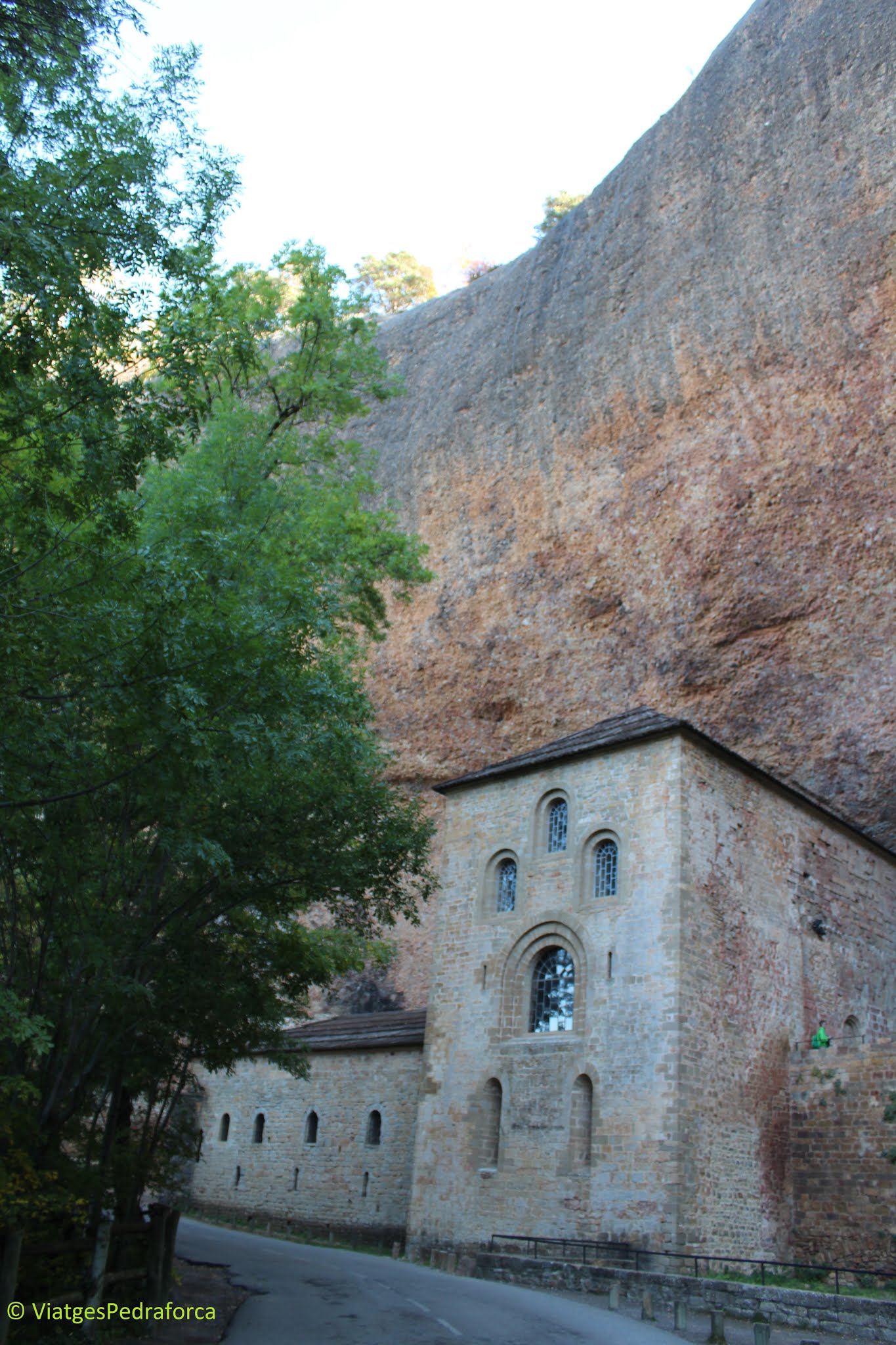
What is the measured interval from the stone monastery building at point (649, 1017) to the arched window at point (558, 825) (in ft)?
0.23

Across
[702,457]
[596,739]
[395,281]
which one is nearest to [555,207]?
[395,281]

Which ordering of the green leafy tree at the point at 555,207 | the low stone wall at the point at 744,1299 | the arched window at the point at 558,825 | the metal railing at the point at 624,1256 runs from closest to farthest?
the low stone wall at the point at 744,1299
the metal railing at the point at 624,1256
the arched window at the point at 558,825
the green leafy tree at the point at 555,207

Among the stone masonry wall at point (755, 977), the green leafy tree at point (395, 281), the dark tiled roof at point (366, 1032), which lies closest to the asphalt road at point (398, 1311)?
the stone masonry wall at point (755, 977)

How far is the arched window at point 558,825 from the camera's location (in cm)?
1920

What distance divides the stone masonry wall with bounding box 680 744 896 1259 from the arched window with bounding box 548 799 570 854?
8.58 ft

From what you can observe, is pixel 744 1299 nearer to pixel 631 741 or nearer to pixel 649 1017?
pixel 649 1017

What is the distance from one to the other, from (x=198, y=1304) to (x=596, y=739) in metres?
11.0

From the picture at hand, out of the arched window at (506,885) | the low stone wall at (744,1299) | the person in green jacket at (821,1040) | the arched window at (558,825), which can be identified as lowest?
the low stone wall at (744,1299)

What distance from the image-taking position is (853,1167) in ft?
54.4

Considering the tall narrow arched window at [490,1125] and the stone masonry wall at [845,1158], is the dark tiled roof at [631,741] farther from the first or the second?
the tall narrow arched window at [490,1125]

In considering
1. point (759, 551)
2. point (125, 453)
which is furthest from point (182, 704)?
point (759, 551)

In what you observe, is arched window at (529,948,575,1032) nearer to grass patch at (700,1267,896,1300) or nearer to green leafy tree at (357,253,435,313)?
grass patch at (700,1267,896,1300)

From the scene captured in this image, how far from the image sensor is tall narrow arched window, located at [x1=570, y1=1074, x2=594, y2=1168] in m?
16.4

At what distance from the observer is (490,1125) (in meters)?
18.0
